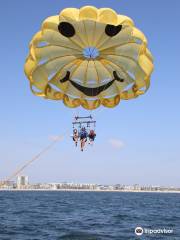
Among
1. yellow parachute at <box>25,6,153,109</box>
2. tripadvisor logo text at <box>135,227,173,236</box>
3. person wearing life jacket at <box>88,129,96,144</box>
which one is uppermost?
yellow parachute at <box>25,6,153,109</box>

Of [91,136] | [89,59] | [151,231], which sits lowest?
[151,231]

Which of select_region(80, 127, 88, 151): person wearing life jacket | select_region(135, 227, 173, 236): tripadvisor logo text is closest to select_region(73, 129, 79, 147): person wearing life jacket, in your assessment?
select_region(80, 127, 88, 151): person wearing life jacket

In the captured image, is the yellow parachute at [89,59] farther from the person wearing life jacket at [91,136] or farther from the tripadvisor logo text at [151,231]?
the tripadvisor logo text at [151,231]

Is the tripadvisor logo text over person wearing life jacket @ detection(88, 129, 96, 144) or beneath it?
beneath

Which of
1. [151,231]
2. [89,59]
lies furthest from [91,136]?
[151,231]

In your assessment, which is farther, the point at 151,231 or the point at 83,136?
the point at 151,231

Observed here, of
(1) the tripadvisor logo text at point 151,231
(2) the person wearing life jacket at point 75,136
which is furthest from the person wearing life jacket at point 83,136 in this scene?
(1) the tripadvisor logo text at point 151,231

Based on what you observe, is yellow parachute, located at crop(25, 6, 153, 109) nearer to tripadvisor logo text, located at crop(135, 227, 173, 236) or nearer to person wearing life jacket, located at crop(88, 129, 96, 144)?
person wearing life jacket, located at crop(88, 129, 96, 144)

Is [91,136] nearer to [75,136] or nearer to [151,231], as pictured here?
[75,136]

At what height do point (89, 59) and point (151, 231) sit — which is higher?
point (89, 59)
